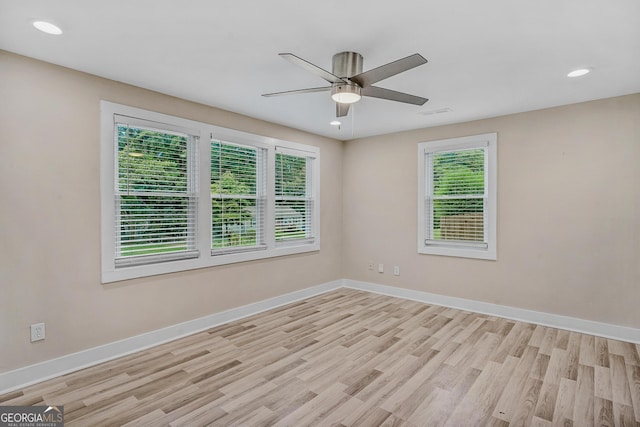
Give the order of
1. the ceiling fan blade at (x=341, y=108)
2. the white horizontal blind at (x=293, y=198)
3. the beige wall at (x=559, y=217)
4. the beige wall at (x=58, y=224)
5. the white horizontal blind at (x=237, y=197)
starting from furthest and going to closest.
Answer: the white horizontal blind at (x=293, y=198) → the white horizontal blind at (x=237, y=197) → the beige wall at (x=559, y=217) → the ceiling fan blade at (x=341, y=108) → the beige wall at (x=58, y=224)

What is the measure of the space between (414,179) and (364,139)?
1132 millimetres

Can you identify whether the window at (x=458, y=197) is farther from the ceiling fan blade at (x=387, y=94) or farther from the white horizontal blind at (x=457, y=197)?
the ceiling fan blade at (x=387, y=94)

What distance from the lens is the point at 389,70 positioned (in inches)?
83.2

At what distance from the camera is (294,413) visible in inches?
85.7

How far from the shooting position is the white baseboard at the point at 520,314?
3406 mm

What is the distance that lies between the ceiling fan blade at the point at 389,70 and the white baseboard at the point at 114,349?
3.00m

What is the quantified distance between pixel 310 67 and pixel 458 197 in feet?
10.5

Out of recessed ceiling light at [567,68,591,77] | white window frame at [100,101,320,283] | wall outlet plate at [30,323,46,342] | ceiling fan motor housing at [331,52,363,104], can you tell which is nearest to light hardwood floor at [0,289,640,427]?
wall outlet plate at [30,323,46,342]

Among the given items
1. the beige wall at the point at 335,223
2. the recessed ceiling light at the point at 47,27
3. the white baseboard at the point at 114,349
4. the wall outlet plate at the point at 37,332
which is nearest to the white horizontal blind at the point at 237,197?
the beige wall at the point at 335,223

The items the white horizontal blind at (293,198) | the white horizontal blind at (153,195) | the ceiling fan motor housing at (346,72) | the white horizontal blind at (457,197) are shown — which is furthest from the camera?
the white horizontal blind at (293,198)

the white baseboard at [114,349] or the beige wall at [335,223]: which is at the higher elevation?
the beige wall at [335,223]

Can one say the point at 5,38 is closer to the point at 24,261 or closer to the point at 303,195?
the point at 24,261

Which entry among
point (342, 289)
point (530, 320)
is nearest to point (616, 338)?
point (530, 320)

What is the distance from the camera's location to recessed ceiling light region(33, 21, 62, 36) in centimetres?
206
